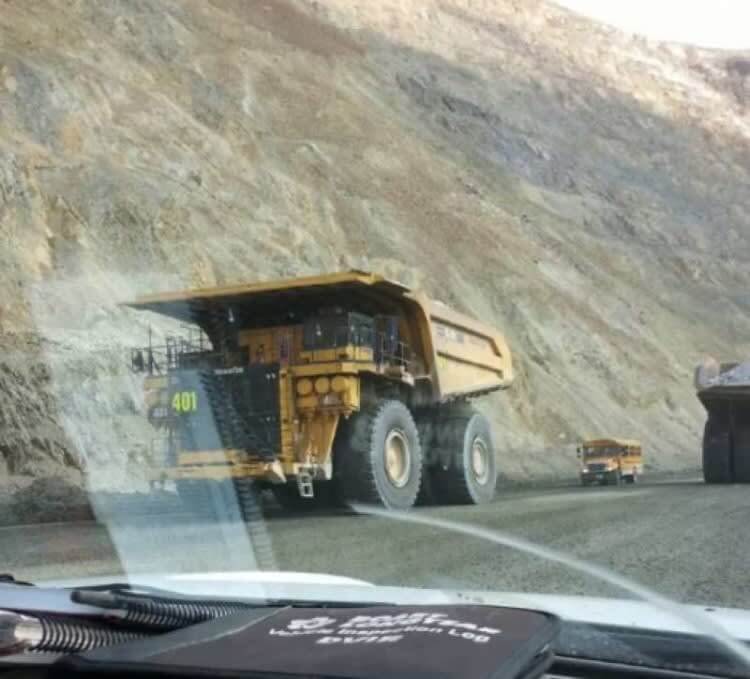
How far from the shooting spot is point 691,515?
1152cm

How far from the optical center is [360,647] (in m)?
2.15

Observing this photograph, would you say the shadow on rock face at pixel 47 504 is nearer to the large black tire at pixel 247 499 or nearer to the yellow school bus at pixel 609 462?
the large black tire at pixel 247 499

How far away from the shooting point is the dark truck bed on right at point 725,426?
18938 mm

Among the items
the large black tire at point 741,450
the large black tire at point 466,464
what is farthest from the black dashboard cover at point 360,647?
the large black tire at point 741,450

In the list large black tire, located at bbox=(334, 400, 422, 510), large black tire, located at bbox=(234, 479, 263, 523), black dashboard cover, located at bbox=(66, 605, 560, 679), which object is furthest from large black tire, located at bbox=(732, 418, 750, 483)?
black dashboard cover, located at bbox=(66, 605, 560, 679)

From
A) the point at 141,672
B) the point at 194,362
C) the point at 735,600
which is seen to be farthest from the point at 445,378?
the point at 141,672

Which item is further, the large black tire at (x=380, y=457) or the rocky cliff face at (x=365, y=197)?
the rocky cliff face at (x=365, y=197)

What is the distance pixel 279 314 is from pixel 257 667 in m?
10.9

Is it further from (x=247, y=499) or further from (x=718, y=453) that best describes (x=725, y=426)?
(x=247, y=499)

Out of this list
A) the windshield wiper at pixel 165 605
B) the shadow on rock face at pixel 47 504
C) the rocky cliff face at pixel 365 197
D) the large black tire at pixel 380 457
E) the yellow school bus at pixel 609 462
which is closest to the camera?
the windshield wiper at pixel 165 605

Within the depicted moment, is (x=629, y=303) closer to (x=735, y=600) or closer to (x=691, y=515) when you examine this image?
(x=691, y=515)

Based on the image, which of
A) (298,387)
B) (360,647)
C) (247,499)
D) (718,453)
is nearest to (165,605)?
(360,647)

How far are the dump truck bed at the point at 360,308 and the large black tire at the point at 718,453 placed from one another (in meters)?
5.66

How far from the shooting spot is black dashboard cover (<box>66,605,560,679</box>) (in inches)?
79.0
